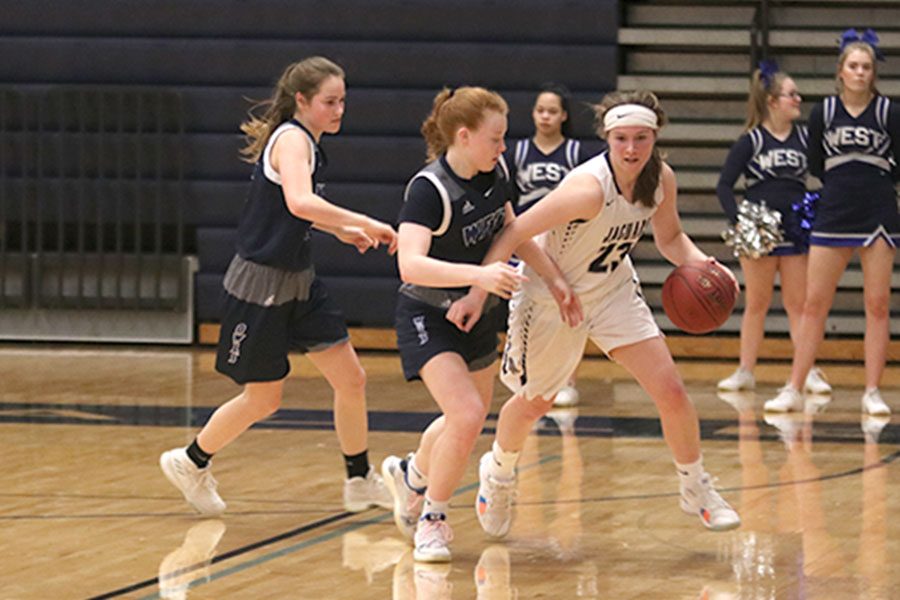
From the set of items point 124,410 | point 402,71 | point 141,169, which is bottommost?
point 124,410

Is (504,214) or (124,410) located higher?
(504,214)

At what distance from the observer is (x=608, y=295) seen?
16.2 ft

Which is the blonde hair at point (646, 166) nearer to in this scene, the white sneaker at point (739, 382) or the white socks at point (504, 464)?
the white socks at point (504, 464)

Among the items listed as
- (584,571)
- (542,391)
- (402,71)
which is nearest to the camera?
(584,571)

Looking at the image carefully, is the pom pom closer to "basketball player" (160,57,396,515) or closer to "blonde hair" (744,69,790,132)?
"blonde hair" (744,69,790,132)

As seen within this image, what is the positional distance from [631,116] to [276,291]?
1232 mm

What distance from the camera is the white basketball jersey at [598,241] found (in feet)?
15.9

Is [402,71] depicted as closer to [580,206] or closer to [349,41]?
[349,41]

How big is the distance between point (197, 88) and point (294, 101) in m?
5.84

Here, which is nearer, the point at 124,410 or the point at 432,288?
the point at 432,288

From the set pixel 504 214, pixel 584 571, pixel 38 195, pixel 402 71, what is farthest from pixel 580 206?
pixel 38 195

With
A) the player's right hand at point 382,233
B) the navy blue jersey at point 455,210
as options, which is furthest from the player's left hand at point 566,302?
the player's right hand at point 382,233

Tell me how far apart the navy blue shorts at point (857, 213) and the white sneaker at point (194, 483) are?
11.9 ft

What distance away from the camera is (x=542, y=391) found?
195 inches
